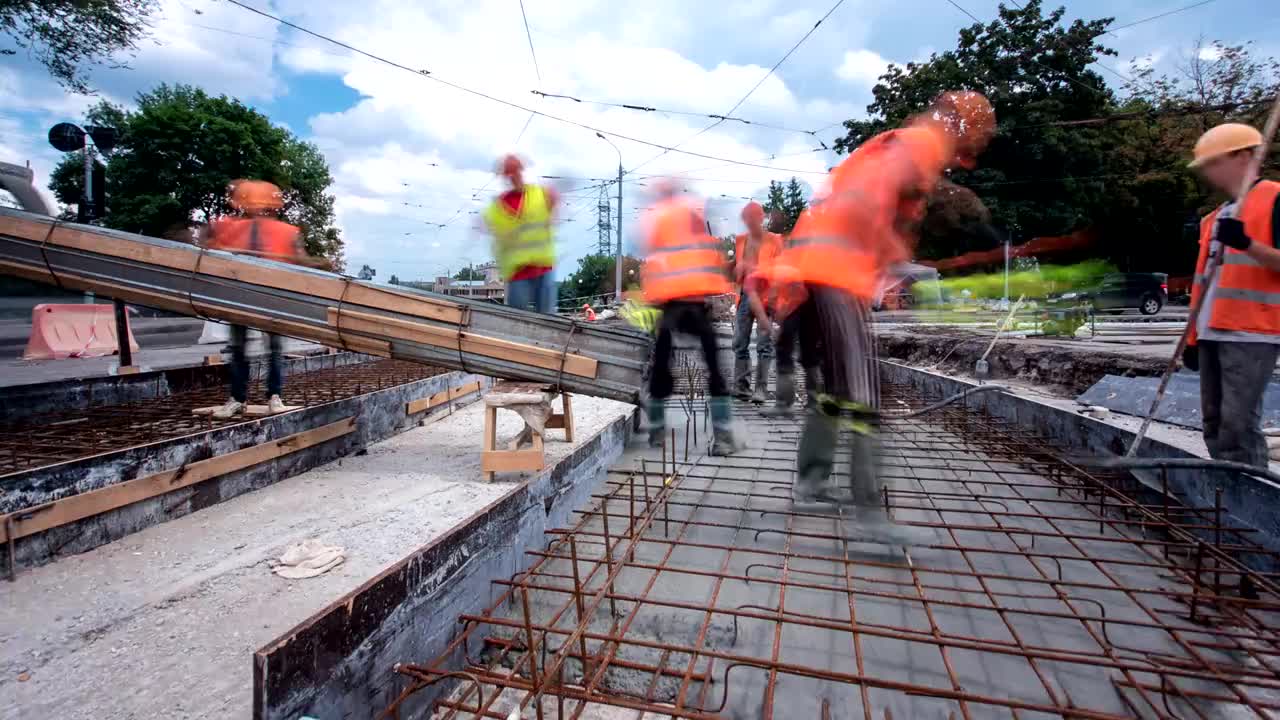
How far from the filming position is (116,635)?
210cm

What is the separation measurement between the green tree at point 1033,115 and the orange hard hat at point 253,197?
83.7 feet

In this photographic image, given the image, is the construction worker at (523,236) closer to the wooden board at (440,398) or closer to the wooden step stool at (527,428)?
the wooden step stool at (527,428)

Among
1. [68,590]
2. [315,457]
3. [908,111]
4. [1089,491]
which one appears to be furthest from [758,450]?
[908,111]

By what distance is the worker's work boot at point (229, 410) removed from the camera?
14.3 feet

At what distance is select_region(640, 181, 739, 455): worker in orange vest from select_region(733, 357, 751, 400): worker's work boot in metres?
2.53

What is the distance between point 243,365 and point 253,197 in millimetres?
1538

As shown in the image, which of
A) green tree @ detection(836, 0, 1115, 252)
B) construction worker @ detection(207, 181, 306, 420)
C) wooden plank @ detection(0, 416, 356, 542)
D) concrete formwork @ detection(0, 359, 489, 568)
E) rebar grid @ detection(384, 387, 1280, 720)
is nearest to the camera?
rebar grid @ detection(384, 387, 1280, 720)

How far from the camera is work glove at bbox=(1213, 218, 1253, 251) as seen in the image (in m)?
2.73

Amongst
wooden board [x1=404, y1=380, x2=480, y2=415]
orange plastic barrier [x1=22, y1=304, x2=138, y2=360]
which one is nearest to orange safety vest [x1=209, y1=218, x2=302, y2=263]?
wooden board [x1=404, y1=380, x2=480, y2=415]

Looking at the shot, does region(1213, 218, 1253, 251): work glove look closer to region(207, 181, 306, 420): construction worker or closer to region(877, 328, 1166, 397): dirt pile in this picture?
region(877, 328, 1166, 397): dirt pile

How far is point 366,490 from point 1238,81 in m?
28.0

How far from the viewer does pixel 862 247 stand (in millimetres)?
2779

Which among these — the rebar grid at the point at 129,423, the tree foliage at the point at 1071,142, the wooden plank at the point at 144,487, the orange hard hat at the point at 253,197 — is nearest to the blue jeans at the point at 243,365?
the rebar grid at the point at 129,423

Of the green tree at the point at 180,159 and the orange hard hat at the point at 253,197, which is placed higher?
the green tree at the point at 180,159
